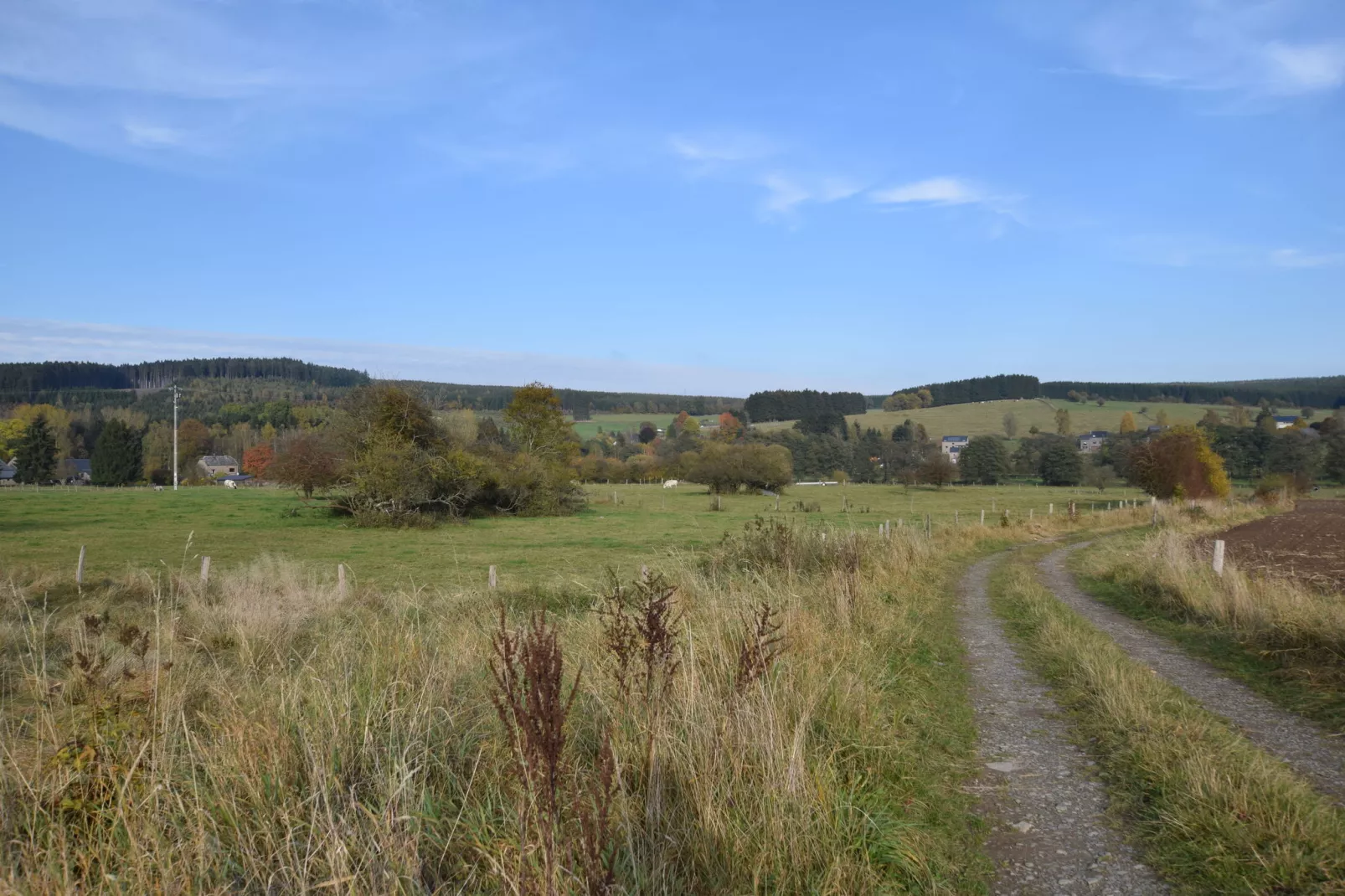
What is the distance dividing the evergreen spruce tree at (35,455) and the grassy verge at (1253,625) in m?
108

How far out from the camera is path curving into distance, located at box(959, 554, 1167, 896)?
3.96 m

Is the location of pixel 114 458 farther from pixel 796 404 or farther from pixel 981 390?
pixel 981 390

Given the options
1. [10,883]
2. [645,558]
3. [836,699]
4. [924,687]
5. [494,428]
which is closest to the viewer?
[10,883]

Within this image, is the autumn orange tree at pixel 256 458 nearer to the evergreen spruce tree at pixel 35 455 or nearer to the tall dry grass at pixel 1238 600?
the evergreen spruce tree at pixel 35 455

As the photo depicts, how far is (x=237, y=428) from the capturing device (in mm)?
124812

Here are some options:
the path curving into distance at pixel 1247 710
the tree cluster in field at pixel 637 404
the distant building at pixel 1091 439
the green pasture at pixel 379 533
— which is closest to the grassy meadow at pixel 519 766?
the path curving into distance at pixel 1247 710

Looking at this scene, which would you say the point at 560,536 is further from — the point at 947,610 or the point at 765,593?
the point at 765,593

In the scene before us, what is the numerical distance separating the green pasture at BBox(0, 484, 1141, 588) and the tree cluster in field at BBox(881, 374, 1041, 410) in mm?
101289

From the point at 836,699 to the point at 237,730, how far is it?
12.1ft

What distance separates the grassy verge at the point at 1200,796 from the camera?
3.87m

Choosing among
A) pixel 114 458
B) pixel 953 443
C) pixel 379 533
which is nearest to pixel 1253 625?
pixel 379 533

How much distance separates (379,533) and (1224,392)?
6534 inches

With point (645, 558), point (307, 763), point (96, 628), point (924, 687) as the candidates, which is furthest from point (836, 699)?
point (645, 558)

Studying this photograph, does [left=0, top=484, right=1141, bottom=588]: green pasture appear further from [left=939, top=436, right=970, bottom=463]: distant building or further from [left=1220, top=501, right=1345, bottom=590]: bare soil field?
[left=939, top=436, right=970, bottom=463]: distant building
